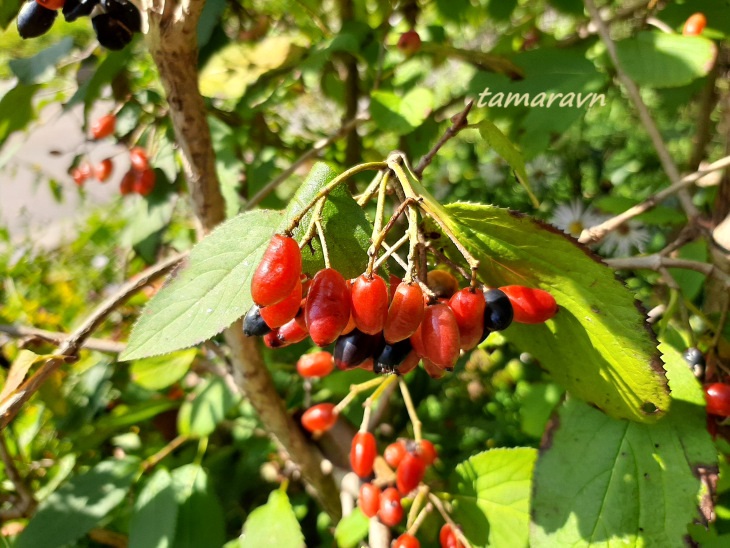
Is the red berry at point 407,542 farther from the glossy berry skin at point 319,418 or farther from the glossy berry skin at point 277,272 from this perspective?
the glossy berry skin at point 277,272

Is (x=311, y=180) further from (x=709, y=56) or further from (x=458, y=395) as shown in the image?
(x=458, y=395)

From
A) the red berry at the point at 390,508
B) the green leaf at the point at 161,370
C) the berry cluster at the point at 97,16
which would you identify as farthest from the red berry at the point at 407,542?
the berry cluster at the point at 97,16

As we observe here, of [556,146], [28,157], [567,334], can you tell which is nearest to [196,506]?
[567,334]

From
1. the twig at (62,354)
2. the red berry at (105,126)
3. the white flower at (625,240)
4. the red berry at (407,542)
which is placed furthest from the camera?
the white flower at (625,240)

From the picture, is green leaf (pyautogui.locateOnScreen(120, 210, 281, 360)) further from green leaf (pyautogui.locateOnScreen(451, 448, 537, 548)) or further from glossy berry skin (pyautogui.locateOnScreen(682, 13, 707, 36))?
glossy berry skin (pyautogui.locateOnScreen(682, 13, 707, 36))

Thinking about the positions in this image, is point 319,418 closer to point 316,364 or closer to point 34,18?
point 316,364
